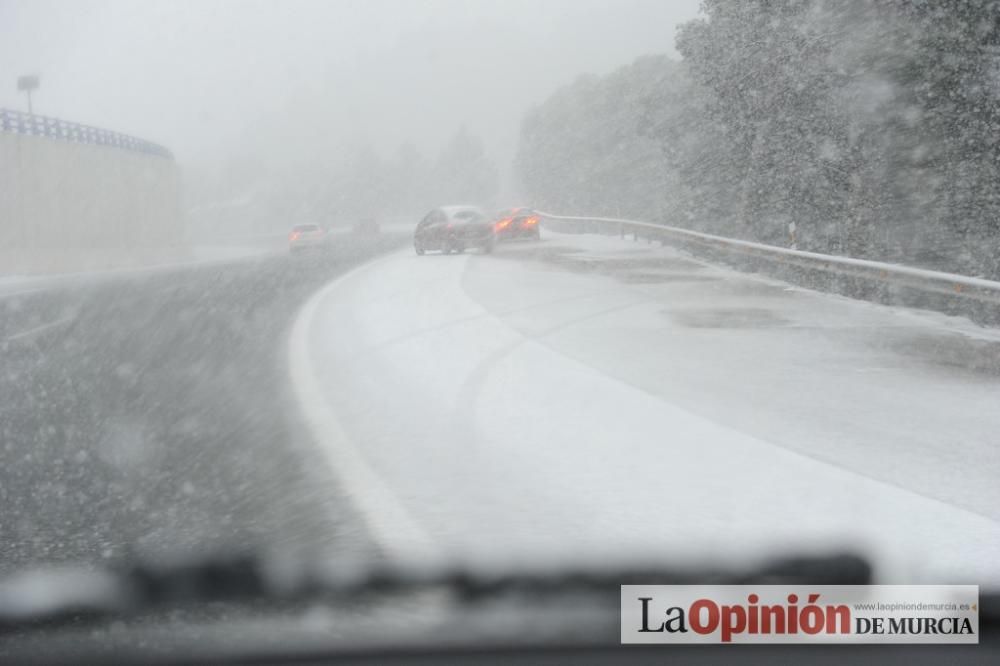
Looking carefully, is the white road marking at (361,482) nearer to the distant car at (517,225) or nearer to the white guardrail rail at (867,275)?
the white guardrail rail at (867,275)

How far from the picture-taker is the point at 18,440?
24.1 feet

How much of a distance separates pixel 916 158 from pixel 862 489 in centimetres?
2163

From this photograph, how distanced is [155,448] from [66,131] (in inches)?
1971

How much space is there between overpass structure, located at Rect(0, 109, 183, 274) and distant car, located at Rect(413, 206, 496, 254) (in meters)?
15.6

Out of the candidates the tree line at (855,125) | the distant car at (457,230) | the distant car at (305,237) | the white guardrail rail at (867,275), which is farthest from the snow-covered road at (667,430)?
the distant car at (305,237)

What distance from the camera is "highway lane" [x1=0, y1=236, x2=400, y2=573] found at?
496cm

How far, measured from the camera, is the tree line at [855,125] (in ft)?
68.6

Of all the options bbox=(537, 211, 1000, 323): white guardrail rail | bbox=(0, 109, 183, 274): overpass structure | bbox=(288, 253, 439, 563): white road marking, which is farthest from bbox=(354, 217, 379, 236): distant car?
bbox=(288, 253, 439, 563): white road marking

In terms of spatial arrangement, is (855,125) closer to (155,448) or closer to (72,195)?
(155,448)

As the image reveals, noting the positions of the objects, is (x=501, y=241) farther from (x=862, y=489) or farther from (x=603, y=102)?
(x=862, y=489)

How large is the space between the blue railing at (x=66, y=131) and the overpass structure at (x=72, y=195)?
46mm

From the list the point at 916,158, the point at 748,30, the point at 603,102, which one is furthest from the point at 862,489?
the point at 603,102

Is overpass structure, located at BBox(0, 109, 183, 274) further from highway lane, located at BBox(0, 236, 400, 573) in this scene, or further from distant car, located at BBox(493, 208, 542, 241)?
highway lane, located at BBox(0, 236, 400, 573)

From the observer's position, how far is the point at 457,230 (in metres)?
29.4
